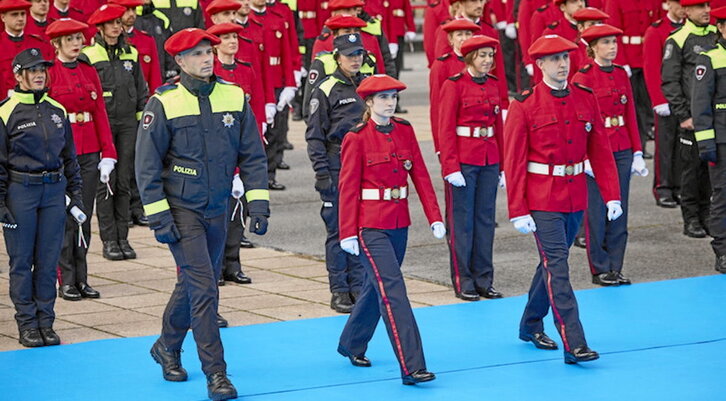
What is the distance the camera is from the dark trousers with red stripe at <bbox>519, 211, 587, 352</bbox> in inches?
349

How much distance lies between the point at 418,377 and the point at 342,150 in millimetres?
1589

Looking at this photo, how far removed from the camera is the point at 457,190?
36.5 ft

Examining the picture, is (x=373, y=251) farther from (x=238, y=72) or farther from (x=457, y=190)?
(x=238, y=72)

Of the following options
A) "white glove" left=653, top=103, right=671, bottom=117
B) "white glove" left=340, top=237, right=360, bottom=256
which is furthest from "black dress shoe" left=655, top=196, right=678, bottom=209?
"white glove" left=340, top=237, right=360, bottom=256

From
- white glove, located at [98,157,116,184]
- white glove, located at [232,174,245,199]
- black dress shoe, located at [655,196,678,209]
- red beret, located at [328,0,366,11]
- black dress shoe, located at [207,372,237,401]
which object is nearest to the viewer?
black dress shoe, located at [207,372,237,401]

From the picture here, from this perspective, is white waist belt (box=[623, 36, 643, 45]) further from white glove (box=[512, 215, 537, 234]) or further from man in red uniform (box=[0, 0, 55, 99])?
white glove (box=[512, 215, 537, 234])

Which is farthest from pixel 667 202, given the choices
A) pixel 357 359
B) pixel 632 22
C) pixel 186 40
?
pixel 186 40

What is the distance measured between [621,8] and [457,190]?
6.16 metres

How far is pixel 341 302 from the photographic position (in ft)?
35.4

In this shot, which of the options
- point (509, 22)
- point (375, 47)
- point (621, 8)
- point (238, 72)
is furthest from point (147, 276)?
point (509, 22)

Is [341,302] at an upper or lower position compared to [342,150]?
lower

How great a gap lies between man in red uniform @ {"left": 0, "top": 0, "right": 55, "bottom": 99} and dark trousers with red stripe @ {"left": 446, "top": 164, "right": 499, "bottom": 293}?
4235 millimetres

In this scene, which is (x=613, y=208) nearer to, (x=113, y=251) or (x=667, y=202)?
(x=113, y=251)

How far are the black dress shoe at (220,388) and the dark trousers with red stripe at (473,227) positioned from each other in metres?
3.45
